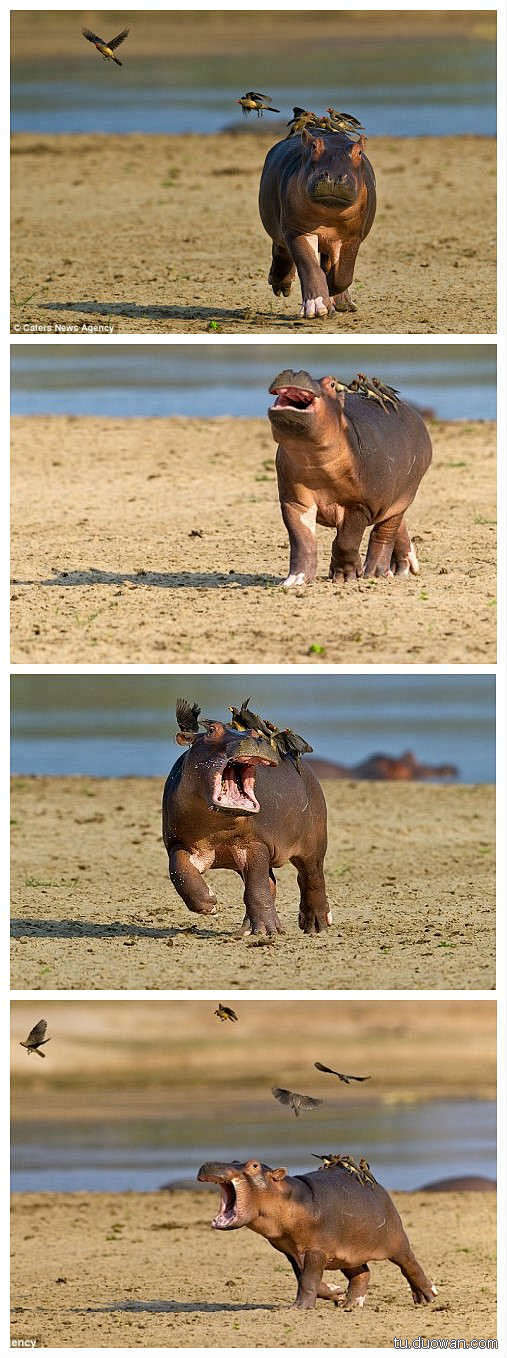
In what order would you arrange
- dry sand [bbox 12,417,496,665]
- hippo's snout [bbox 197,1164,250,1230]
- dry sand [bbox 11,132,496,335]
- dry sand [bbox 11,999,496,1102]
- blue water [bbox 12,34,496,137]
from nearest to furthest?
hippo's snout [bbox 197,1164,250,1230]
dry sand [bbox 12,417,496,665]
dry sand [bbox 11,132,496,335]
dry sand [bbox 11,999,496,1102]
blue water [bbox 12,34,496,137]

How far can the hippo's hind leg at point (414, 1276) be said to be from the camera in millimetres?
9125

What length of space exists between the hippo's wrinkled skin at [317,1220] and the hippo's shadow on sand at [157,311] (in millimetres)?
4210

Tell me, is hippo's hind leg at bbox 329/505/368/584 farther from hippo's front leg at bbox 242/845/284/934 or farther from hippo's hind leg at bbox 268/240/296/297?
hippo's hind leg at bbox 268/240/296/297

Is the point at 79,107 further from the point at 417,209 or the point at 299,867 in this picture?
the point at 299,867

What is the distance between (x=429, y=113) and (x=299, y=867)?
908 cm

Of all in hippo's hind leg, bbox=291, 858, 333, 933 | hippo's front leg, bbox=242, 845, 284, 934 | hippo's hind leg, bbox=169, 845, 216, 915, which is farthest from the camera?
hippo's hind leg, bbox=291, 858, 333, 933

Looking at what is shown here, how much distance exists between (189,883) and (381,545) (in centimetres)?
202

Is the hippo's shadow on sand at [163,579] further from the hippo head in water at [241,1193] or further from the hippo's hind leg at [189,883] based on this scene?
the hippo head in water at [241,1193]

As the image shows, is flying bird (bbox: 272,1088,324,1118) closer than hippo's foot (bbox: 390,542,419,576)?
Yes

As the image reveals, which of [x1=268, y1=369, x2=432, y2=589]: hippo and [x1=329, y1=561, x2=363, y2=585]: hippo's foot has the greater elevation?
[x1=268, y1=369, x2=432, y2=589]: hippo

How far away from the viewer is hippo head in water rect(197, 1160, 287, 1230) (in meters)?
8.66

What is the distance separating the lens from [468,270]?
477 inches

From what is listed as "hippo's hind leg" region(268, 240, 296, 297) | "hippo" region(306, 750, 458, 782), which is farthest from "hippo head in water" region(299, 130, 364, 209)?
"hippo" region(306, 750, 458, 782)

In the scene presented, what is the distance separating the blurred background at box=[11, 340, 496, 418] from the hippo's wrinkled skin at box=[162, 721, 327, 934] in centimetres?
623
